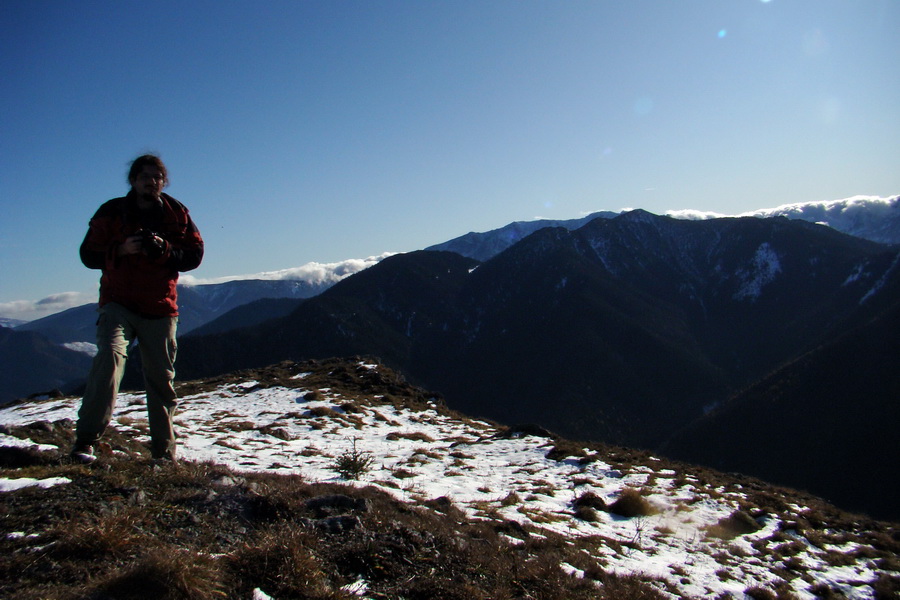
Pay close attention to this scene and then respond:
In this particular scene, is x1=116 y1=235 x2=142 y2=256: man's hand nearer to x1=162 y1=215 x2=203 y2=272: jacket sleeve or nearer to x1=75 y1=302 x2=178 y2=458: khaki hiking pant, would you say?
x1=162 y1=215 x2=203 y2=272: jacket sleeve

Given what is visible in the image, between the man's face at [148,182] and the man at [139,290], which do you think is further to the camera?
the man's face at [148,182]

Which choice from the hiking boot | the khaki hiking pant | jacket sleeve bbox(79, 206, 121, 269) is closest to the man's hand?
jacket sleeve bbox(79, 206, 121, 269)

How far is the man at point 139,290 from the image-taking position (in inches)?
222

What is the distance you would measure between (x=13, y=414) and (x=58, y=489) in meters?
23.3

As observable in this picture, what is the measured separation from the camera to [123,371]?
5.66 metres

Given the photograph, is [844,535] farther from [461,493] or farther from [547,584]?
[547,584]

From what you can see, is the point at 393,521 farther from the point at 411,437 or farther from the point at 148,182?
the point at 411,437

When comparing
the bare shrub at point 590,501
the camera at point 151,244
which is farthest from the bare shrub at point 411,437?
the camera at point 151,244

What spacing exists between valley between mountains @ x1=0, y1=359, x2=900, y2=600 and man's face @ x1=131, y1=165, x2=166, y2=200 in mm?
3494

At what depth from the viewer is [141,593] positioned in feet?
9.82

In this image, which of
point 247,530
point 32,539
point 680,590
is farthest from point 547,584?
point 32,539

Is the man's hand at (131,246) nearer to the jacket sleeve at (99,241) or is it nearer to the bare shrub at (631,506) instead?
the jacket sleeve at (99,241)

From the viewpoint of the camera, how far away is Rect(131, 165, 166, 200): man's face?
6.05 metres

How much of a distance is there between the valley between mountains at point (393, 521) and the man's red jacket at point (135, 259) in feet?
6.84
